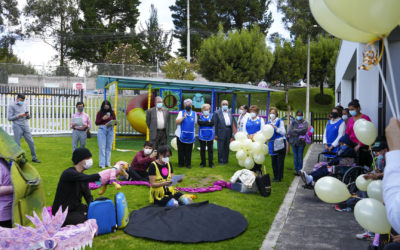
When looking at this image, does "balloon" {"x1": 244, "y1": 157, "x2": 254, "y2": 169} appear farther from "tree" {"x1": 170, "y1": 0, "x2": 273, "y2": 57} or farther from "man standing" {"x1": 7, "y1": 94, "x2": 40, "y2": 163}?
"tree" {"x1": 170, "y1": 0, "x2": 273, "y2": 57}

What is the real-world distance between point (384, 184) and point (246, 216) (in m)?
4.04

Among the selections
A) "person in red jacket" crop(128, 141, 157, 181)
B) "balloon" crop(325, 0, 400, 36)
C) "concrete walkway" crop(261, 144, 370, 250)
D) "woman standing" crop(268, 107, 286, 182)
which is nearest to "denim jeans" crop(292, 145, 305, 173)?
"woman standing" crop(268, 107, 286, 182)

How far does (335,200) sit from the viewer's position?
2975 mm

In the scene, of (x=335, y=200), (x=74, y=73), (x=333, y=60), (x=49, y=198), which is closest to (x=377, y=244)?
(x=335, y=200)

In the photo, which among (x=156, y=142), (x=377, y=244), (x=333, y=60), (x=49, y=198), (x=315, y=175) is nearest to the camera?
(x=377, y=244)

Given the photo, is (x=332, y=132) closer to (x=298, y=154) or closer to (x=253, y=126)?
(x=298, y=154)

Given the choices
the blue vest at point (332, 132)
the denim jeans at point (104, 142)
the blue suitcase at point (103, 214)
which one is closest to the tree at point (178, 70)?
the denim jeans at point (104, 142)

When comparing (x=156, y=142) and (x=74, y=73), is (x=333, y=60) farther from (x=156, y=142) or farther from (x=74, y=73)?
(x=156, y=142)

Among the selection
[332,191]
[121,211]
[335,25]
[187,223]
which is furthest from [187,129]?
[335,25]

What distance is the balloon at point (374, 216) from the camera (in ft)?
8.04

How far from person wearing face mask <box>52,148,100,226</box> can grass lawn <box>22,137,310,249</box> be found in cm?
45

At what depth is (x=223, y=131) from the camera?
10.5 meters

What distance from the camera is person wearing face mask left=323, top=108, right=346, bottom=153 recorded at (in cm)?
754

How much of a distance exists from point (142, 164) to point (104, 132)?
2.01 metres
